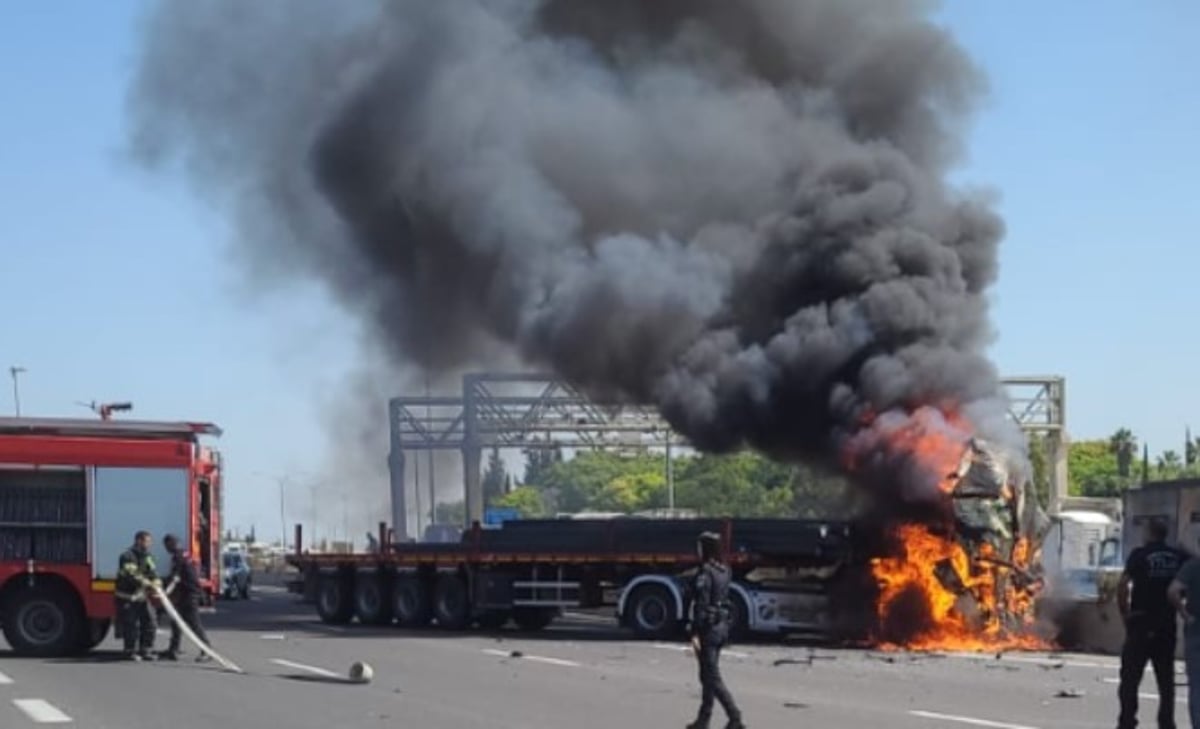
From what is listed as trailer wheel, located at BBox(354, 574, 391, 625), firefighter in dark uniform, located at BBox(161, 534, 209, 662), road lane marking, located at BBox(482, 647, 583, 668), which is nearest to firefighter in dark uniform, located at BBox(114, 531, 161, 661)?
firefighter in dark uniform, located at BBox(161, 534, 209, 662)

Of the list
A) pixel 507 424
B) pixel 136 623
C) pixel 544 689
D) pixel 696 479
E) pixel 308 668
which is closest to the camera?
pixel 544 689

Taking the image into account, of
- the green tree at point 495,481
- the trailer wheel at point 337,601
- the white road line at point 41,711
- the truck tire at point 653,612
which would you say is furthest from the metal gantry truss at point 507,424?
the green tree at point 495,481

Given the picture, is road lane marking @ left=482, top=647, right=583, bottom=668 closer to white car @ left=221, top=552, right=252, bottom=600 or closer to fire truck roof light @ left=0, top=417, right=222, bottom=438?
fire truck roof light @ left=0, top=417, right=222, bottom=438

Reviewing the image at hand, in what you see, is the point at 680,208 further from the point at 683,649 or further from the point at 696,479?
the point at 696,479

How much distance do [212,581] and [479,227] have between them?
11.3m

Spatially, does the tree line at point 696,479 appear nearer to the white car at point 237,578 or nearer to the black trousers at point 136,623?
the white car at point 237,578

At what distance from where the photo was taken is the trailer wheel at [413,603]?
31.5m

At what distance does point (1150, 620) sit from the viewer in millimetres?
13227

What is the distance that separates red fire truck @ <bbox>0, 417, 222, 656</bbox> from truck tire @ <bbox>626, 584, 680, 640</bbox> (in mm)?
6940

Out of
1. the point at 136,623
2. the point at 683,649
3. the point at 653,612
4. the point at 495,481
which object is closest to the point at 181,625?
the point at 136,623

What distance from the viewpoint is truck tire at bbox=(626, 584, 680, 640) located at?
2697 cm

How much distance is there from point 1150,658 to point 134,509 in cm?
1287

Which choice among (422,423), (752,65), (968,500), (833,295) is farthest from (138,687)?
(422,423)

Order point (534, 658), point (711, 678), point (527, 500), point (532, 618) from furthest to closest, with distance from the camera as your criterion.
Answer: point (527, 500)
point (532, 618)
point (534, 658)
point (711, 678)
